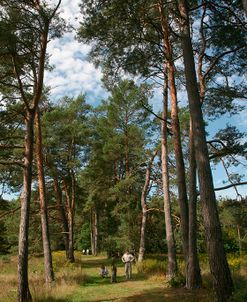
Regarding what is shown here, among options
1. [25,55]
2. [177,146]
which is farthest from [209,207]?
[25,55]

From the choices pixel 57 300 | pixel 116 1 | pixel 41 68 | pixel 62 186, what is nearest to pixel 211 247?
pixel 57 300

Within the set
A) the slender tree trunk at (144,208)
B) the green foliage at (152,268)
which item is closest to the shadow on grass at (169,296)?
the green foliage at (152,268)

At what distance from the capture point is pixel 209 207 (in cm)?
863

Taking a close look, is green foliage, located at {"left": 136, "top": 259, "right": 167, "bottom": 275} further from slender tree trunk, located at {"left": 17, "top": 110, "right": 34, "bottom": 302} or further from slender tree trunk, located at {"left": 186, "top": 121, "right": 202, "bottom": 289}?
slender tree trunk, located at {"left": 17, "top": 110, "right": 34, "bottom": 302}

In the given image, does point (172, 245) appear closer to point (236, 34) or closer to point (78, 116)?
point (236, 34)

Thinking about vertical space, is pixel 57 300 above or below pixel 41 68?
below

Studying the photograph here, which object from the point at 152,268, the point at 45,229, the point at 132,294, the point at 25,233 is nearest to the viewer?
the point at 25,233

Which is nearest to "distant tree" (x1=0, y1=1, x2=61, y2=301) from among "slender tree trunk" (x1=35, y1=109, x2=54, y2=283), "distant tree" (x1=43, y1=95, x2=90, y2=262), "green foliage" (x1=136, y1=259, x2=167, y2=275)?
"slender tree trunk" (x1=35, y1=109, x2=54, y2=283)

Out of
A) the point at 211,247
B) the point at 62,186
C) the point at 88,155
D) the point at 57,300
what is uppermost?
the point at 88,155

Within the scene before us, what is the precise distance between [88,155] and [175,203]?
24.7 ft

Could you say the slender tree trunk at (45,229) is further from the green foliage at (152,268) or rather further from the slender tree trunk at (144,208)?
the slender tree trunk at (144,208)

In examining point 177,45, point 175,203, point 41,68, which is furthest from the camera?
point 175,203

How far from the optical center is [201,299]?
30.7ft

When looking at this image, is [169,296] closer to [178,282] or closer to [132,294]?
[178,282]
